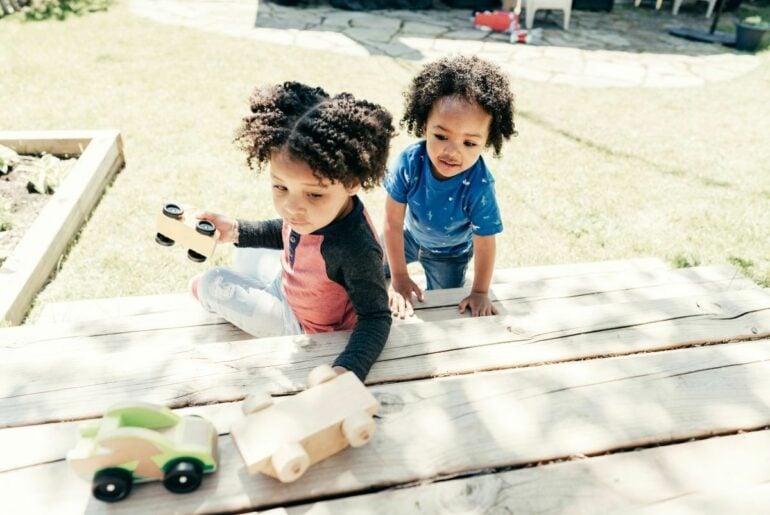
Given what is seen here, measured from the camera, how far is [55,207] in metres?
3.74

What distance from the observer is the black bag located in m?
9.34

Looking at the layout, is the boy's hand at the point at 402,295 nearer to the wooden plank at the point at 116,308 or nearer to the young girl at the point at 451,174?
the young girl at the point at 451,174

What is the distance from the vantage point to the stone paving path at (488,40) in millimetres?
7613

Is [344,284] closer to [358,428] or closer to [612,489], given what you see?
[358,428]

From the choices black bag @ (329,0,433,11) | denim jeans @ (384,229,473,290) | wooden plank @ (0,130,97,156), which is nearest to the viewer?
denim jeans @ (384,229,473,290)

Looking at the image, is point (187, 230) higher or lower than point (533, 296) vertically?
higher

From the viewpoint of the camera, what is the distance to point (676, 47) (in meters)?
8.74

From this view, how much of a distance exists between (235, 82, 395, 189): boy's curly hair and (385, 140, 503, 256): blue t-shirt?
2.39ft

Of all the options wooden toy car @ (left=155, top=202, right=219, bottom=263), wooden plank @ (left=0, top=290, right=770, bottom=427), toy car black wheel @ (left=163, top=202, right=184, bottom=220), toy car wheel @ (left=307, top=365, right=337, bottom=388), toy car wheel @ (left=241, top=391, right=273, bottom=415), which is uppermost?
toy car black wheel @ (left=163, top=202, right=184, bottom=220)

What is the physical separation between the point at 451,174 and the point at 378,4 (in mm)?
7928

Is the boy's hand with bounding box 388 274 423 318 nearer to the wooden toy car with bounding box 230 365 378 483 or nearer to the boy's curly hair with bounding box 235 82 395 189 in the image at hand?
the boy's curly hair with bounding box 235 82 395 189

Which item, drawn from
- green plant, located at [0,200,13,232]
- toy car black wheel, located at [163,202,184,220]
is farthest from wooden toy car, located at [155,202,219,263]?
green plant, located at [0,200,13,232]

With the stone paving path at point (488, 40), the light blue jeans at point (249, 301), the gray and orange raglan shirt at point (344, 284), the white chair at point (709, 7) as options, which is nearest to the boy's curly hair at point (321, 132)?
the gray and orange raglan shirt at point (344, 284)

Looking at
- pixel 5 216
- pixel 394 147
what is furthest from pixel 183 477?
pixel 394 147
